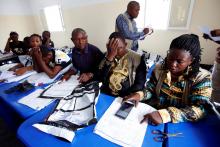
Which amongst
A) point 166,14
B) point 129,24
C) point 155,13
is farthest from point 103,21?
point 129,24

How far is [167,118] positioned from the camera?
85 cm

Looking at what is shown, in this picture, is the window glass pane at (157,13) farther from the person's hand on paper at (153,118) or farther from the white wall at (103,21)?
the person's hand on paper at (153,118)

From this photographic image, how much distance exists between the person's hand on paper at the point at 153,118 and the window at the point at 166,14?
9.26 feet

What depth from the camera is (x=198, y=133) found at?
0.78 meters

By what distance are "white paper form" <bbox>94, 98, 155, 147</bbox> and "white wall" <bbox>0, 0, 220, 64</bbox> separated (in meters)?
2.78

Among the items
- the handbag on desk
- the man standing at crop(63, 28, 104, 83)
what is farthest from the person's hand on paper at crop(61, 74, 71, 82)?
the handbag on desk

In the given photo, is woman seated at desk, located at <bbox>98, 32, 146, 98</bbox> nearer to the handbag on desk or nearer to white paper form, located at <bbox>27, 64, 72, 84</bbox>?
the handbag on desk

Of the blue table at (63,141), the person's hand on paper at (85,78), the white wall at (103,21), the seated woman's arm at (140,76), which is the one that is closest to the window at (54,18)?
the white wall at (103,21)

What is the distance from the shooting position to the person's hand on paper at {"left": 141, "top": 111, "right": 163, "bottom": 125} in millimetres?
829

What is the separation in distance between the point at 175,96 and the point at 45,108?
94cm

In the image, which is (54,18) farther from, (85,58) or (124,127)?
(124,127)

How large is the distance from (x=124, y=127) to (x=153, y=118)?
174mm

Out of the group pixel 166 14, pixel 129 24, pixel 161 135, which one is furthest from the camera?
pixel 166 14

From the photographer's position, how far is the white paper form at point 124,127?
2.43 ft
